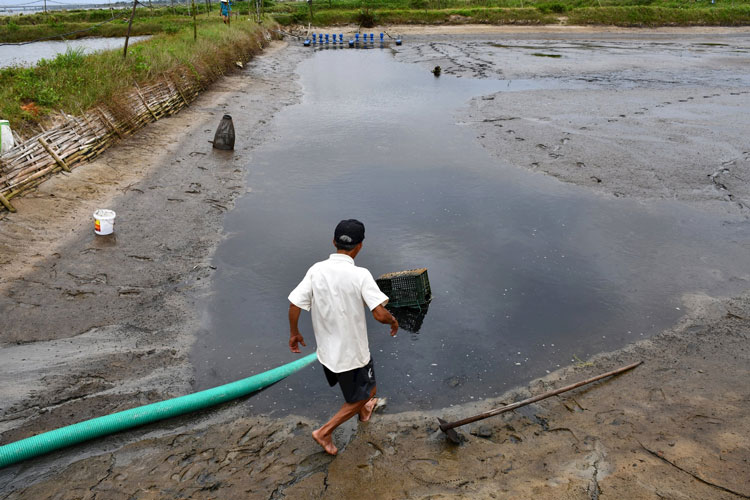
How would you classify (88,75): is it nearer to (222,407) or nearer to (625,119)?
(222,407)

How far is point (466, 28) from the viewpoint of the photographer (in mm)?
46281

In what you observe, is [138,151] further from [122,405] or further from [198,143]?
[122,405]

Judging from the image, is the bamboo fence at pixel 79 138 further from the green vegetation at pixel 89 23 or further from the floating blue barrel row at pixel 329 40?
the floating blue barrel row at pixel 329 40

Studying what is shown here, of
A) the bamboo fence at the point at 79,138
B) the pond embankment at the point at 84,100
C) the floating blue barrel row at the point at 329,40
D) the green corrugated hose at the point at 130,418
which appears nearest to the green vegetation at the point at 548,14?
the floating blue barrel row at the point at 329,40

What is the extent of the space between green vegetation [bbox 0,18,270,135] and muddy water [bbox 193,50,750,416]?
12.8 ft

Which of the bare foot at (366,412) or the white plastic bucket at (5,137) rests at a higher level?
the white plastic bucket at (5,137)

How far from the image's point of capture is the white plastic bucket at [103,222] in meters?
7.52

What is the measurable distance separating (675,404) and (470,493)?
231cm

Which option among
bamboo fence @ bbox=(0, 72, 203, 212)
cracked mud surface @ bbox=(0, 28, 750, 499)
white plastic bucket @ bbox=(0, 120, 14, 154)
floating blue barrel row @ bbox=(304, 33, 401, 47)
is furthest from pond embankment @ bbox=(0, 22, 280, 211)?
floating blue barrel row @ bbox=(304, 33, 401, 47)

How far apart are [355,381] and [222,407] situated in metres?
1.54

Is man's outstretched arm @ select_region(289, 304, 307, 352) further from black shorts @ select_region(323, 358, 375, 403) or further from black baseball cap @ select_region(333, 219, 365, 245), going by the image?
black baseball cap @ select_region(333, 219, 365, 245)

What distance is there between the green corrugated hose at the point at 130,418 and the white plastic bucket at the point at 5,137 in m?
6.10

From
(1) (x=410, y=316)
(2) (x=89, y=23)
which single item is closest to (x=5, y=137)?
(1) (x=410, y=316)

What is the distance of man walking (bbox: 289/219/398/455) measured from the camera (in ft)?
11.9
